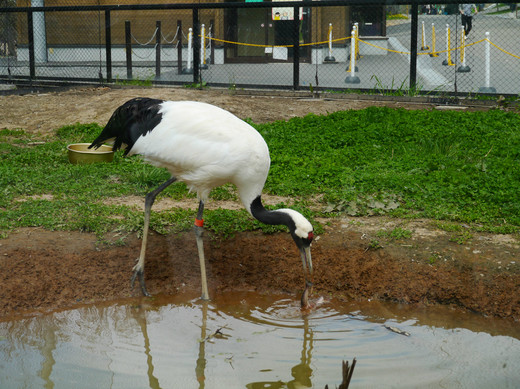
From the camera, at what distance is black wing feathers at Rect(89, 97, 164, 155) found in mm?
5070

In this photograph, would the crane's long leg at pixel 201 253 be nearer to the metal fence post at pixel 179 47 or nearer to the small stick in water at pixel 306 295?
the small stick in water at pixel 306 295

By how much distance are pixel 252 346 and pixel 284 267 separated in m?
1.06

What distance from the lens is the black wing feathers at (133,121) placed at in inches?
200

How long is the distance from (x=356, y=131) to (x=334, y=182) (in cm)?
195

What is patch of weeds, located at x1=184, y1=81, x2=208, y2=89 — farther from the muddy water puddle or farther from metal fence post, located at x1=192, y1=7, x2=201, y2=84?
the muddy water puddle

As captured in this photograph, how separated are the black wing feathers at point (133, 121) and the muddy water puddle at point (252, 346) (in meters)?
1.31

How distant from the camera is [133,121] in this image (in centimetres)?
516

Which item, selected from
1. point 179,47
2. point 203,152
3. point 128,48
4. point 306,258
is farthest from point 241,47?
Result: point 306,258

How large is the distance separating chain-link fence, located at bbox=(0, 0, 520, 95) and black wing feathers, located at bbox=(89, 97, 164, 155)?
24.3 ft

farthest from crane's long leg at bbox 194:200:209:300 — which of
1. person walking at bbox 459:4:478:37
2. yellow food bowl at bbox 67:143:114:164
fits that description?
person walking at bbox 459:4:478:37

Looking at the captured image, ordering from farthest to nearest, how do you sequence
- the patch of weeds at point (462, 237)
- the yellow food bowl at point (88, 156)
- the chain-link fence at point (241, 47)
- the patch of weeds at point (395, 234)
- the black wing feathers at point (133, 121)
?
the chain-link fence at point (241, 47) < the yellow food bowl at point (88, 156) < the patch of weeds at point (395, 234) < the patch of weeds at point (462, 237) < the black wing feathers at point (133, 121)

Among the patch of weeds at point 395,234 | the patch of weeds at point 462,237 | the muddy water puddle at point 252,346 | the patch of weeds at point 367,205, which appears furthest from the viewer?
the patch of weeds at point 367,205

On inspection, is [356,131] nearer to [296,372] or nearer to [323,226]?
[323,226]

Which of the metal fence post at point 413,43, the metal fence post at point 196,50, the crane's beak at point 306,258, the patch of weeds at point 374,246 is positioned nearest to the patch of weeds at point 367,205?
the patch of weeds at point 374,246
